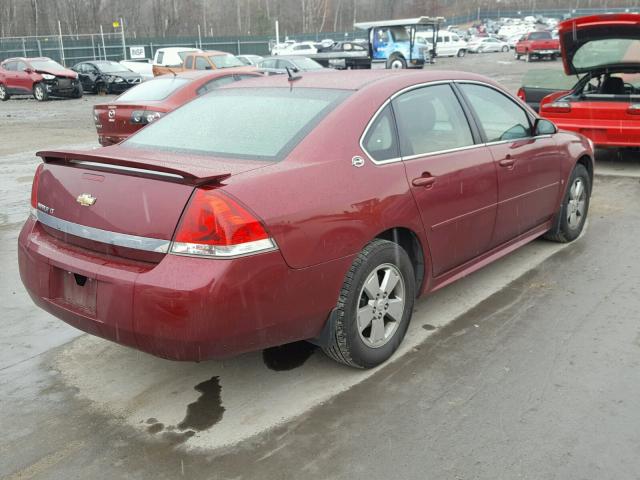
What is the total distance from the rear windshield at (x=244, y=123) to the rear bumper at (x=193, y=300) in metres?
0.70

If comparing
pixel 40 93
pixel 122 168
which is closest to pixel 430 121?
pixel 122 168

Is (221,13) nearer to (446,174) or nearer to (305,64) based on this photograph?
(305,64)

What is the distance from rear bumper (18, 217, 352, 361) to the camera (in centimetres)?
274

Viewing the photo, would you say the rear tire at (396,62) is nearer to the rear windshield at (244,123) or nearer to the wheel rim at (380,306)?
the rear windshield at (244,123)

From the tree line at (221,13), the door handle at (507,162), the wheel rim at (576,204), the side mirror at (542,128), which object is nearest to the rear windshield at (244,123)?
the door handle at (507,162)

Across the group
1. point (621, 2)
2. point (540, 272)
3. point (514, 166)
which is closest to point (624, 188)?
point (540, 272)

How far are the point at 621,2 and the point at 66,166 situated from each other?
114 m

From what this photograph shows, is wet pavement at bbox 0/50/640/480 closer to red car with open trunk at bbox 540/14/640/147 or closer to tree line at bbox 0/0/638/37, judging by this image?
red car with open trunk at bbox 540/14/640/147

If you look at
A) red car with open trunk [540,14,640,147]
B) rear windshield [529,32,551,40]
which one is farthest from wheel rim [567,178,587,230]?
rear windshield [529,32,551,40]

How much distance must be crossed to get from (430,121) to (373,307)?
1.31 meters

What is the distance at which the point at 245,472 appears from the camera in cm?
269

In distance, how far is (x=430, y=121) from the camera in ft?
13.1

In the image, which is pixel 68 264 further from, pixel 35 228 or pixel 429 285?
pixel 429 285

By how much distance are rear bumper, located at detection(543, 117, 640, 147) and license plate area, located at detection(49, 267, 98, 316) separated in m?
7.56
